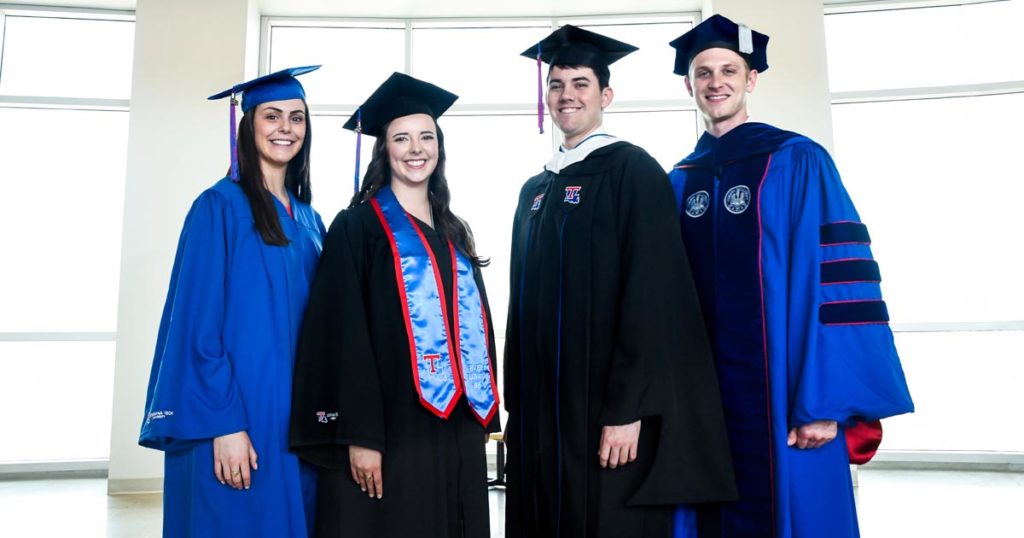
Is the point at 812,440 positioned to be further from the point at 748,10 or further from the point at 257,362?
the point at 748,10

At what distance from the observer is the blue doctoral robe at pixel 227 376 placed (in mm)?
1754

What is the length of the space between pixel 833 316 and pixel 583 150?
86 centimetres

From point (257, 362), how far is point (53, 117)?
16.8 feet

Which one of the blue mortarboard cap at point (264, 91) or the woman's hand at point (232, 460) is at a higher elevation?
the blue mortarboard cap at point (264, 91)

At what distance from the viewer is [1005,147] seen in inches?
214

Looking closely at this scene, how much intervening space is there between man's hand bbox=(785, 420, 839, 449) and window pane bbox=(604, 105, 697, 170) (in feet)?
14.1

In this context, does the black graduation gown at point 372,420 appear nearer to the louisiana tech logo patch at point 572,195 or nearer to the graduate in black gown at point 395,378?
the graduate in black gown at point 395,378

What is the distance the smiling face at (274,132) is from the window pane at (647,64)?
4.15m

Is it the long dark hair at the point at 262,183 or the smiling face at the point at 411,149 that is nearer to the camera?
the long dark hair at the point at 262,183

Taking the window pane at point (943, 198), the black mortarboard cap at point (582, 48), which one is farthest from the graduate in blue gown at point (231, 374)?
the window pane at point (943, 198)

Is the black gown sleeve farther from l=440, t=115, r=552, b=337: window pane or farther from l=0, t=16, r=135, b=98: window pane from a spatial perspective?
l=0, t=16, r=135, b=98: window pane

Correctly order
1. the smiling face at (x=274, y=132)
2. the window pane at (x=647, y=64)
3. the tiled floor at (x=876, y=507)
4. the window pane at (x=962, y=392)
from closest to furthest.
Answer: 1. the smiling face at (x=274, y=132)
2. the tiled floor at (x=876, y=507)
3. the window pane at (x=962, y=392)
4. the window pane at (x=647, y=64)

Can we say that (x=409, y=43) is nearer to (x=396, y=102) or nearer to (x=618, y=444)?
(x=396, y=102)

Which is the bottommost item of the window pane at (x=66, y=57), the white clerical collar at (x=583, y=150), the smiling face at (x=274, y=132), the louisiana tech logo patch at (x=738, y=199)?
the louisiana tech logo patch at (x=738, y=199)
